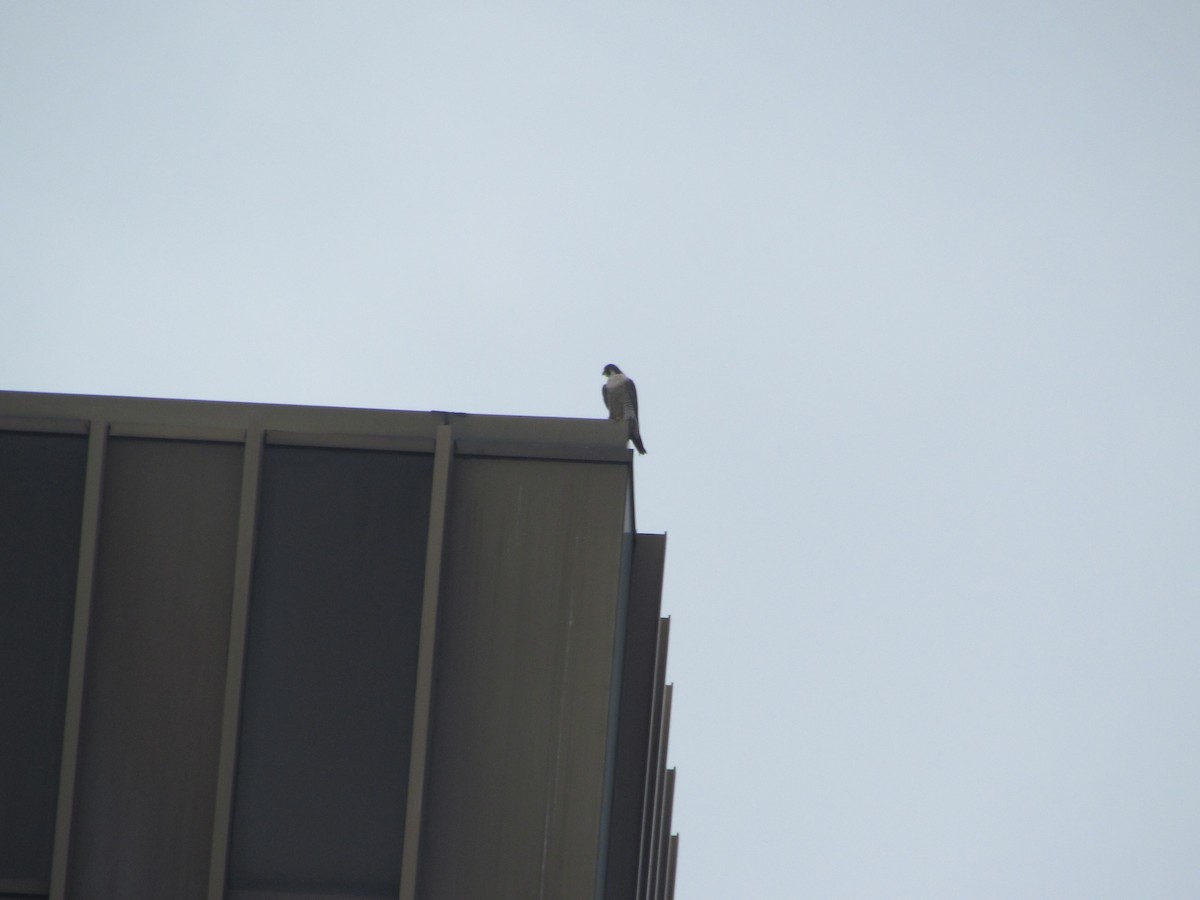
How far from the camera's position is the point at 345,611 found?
35.4ft

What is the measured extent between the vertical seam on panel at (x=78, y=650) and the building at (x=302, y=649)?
0.02 metres

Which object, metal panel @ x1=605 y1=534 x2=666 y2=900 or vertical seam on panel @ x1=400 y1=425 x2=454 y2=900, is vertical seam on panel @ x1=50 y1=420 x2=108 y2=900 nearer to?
vertical seam on panel @ x1=400 y1=425 x2=454 y2=900

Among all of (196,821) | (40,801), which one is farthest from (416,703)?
(40,801)

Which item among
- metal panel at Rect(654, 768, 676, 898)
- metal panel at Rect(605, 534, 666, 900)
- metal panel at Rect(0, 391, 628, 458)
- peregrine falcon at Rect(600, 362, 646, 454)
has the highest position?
peregrine falcon at Rect(600, 362, 646, 454)

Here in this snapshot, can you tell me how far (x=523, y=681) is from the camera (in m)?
10.6

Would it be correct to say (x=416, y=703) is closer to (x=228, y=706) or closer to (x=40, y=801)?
(x=228, y=706)

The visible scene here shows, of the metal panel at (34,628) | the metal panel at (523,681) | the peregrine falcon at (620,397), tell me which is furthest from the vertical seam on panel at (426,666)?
the peregrine falcon at (620,397)

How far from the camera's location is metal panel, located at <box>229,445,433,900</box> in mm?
10477

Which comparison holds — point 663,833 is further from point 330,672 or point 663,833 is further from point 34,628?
point 34,628

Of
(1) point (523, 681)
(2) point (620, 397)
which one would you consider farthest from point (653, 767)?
(1) point (523, 681)

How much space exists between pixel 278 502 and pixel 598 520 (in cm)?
218

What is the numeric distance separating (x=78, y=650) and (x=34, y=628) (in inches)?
17.1

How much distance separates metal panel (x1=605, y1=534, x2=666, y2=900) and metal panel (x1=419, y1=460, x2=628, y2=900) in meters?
2.64

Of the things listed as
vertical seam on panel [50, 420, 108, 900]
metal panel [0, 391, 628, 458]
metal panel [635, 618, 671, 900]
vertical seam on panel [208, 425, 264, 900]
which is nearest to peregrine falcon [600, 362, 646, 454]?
metal panel [635, 618, 671, 900]
